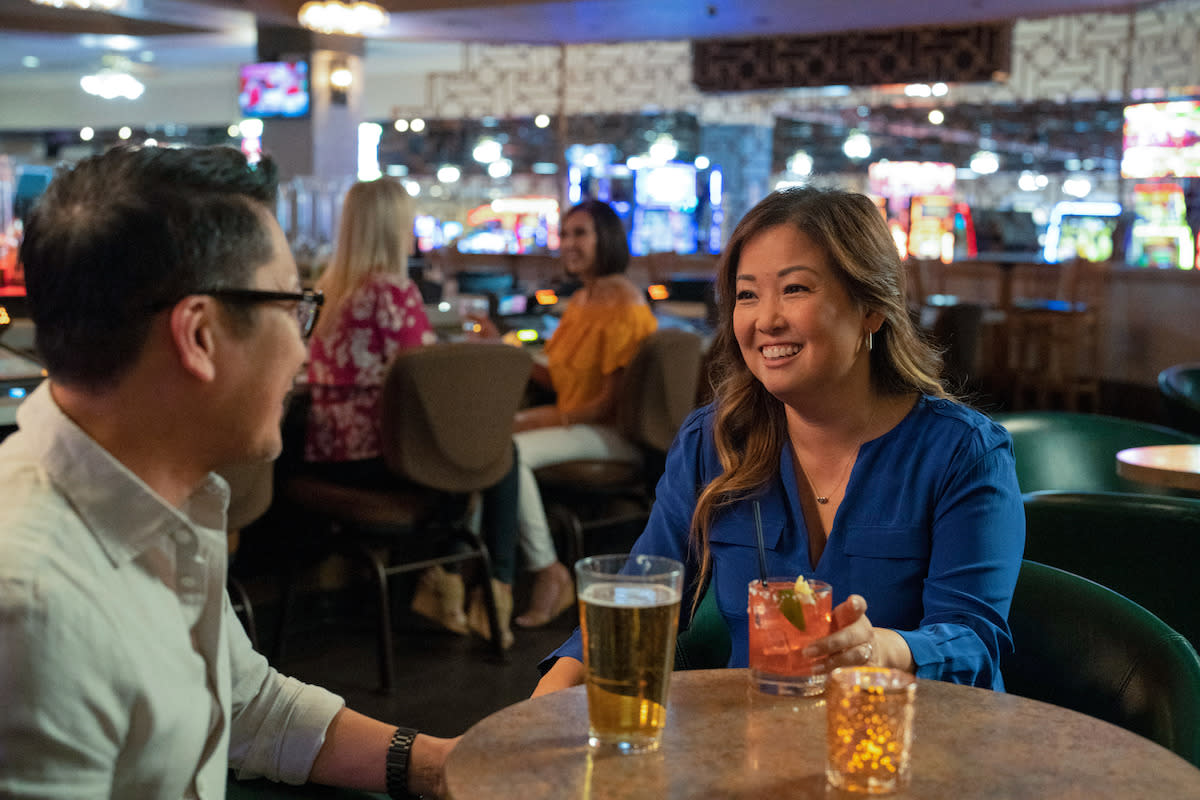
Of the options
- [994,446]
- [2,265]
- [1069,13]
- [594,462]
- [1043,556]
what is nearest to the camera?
[994,446]

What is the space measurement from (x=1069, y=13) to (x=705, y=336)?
4.77 m

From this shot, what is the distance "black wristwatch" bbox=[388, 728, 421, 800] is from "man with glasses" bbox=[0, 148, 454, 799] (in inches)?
10.1

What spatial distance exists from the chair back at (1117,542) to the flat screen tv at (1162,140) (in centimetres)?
736

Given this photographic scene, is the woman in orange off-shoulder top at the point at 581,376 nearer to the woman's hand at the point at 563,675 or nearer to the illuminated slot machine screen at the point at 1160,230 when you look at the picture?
the woman's hand at the point at 563,675

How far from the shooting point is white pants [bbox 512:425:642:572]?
389 cm

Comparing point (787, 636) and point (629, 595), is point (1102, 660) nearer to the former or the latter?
point (787, 636)

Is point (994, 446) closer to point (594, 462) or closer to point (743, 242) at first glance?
point (743, 242)

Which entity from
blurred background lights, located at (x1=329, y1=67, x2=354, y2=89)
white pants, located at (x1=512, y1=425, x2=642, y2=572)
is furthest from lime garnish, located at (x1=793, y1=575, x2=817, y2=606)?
blurred background lights, located at (x1=329, y1=67, x2=354, y2=89)

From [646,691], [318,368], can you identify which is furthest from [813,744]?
[318,368]

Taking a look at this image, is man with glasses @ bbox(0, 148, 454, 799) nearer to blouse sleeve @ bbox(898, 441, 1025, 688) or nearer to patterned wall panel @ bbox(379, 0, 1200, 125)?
→ blouse sleeve @ bbox(898, 441, 1025, 688)

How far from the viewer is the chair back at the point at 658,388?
3.93 metres

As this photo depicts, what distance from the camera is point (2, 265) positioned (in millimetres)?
3723

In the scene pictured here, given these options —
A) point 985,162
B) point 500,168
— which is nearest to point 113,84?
point 500,168

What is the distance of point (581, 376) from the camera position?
4.11 metres
